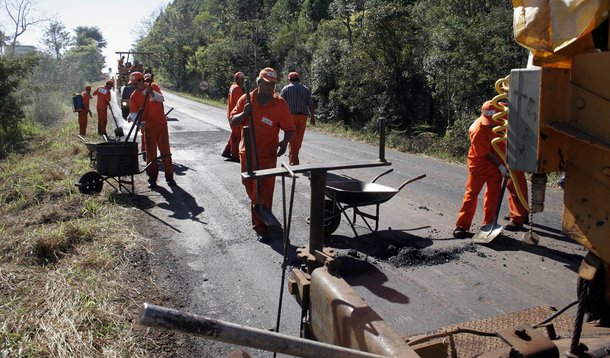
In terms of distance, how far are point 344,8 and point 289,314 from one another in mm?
22653

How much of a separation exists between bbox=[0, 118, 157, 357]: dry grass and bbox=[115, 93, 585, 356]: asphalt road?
47cm

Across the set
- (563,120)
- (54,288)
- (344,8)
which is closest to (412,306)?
(563,120)

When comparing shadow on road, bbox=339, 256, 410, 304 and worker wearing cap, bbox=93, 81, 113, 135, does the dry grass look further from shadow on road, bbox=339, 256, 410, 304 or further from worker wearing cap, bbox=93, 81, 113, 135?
worker wearing cap, bbox=93, 81, 113, 135

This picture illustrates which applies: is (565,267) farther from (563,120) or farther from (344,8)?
(344,8)

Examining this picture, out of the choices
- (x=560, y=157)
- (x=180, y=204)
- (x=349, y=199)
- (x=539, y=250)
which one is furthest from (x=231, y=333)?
(x=180, y=204)

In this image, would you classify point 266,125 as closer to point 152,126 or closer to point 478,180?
point 478,180

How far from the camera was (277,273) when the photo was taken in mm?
5340

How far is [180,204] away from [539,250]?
518 centimetres

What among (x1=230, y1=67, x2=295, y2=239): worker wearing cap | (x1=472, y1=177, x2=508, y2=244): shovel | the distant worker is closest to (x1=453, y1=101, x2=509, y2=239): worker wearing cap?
(x1=472, y1=177, x2=508, y2=244): shovel

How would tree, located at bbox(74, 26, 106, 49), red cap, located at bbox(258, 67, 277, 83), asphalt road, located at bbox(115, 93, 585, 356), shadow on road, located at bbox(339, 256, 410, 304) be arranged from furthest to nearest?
tree, located at bbox(74, 26, 106, 49) → red cap, located at bbox(258, 67, 277, 83) → shadow on road, located at bbox(339, 256, 410, 304) → asphalt road, located at bbox(115, 93, 585, 356)

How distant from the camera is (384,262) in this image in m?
5.55

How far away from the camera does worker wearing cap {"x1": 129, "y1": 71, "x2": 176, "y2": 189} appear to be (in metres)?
9.13

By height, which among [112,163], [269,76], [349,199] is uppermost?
[269,76]

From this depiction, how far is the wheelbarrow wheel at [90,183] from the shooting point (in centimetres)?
824
